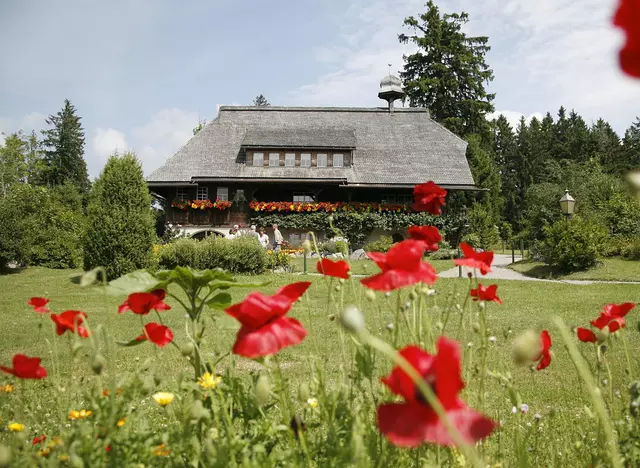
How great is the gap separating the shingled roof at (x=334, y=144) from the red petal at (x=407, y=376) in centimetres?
2514

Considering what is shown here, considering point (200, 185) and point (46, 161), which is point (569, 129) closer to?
point (200, 185)

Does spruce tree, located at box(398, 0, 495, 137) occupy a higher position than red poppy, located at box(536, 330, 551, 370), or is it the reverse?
spruce tree, located at box(398, 0, 495, 137)

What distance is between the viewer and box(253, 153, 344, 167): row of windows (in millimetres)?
27172

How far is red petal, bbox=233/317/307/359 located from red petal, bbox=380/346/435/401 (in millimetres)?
324

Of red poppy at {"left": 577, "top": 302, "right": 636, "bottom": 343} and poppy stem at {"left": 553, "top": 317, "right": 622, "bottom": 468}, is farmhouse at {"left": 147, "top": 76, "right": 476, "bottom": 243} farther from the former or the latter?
poppy stem at {"left": 553, "top": 317, "right": 622, "bottom": 468}

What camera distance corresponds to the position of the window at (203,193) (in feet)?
88.2

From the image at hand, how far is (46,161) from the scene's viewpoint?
58.1 m

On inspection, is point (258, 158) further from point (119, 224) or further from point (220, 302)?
point (220, 302)

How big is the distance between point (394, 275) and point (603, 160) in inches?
2155

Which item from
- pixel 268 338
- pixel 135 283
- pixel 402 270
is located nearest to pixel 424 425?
pixel 268 338

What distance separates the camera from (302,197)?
2705cm

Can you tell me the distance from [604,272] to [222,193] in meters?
17.2

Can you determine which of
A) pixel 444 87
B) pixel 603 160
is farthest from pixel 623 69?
pixel 603 160

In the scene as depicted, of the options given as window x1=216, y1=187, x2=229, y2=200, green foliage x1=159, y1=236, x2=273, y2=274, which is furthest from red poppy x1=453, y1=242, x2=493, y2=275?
window x1=216, y1=187, x2=229, y2=200
